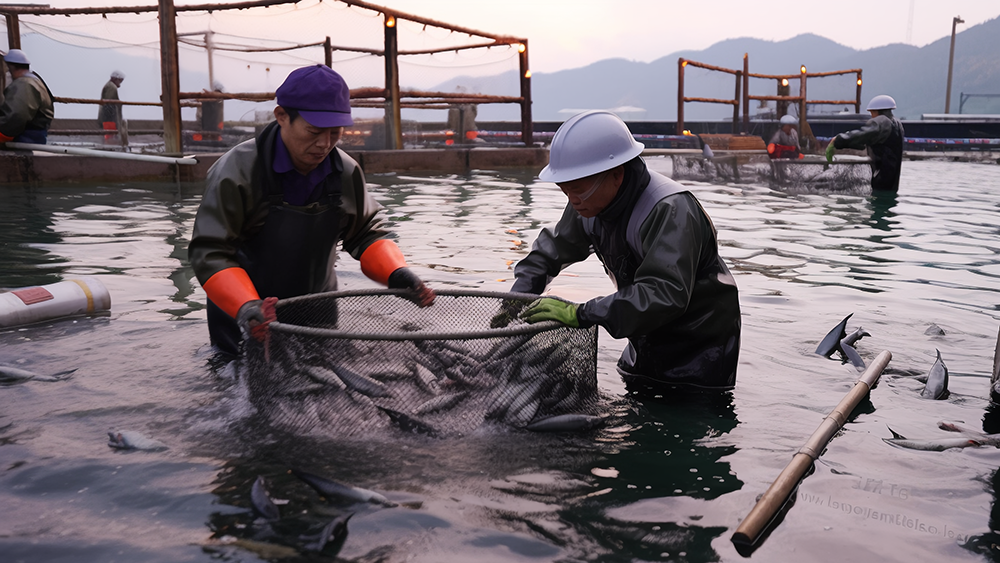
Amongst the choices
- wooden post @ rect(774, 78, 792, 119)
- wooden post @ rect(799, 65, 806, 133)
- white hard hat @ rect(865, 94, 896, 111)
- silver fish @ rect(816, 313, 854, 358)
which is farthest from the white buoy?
wooden post @ rect(774, 78, 792, 119)

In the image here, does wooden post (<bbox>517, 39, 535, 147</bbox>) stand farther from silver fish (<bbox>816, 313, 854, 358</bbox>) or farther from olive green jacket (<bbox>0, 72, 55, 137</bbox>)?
silver fish (<bbox>816, 313, 854, 358</bbox>)

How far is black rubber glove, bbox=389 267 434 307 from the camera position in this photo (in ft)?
12.7

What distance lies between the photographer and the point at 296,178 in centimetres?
374

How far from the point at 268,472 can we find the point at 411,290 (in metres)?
1.22

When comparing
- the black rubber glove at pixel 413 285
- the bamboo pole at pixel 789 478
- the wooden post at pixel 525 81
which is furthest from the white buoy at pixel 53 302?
the wooden post at pixel 525 81

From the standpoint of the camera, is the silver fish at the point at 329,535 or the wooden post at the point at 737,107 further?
Result: the wooden post at the point at 737,107

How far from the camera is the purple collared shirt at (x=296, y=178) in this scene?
3674 mm

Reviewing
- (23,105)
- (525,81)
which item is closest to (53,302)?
(23,105)

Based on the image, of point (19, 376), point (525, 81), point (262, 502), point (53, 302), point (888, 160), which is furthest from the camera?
point (525, 81)

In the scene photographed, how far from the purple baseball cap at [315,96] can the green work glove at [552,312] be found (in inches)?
45.4

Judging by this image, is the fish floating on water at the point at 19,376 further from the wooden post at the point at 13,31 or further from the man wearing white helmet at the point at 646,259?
the wooden post at the point at 13,31

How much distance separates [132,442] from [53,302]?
256 centimetres

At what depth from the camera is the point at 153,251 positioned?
7688 millimetres

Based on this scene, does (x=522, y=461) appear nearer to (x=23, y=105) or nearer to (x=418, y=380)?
(x=418, y=380)
